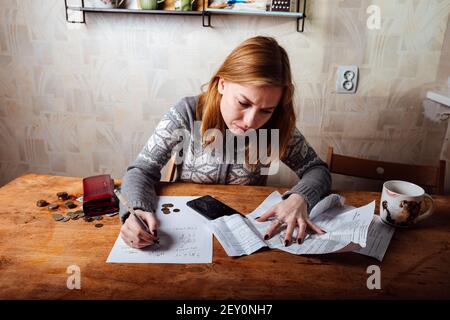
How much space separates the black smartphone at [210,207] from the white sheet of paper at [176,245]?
22 mm

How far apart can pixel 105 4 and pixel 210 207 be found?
118 centimetres

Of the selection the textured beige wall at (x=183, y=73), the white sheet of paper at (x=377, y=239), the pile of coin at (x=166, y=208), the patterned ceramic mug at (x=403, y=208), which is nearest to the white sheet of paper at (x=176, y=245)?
the pile of coin at (x=166, y=208)

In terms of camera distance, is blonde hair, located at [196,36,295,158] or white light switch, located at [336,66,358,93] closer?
blonde hair, located at [196,36,295,158]

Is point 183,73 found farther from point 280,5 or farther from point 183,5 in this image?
point 280,5

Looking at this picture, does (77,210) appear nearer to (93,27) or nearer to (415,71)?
(93,27)

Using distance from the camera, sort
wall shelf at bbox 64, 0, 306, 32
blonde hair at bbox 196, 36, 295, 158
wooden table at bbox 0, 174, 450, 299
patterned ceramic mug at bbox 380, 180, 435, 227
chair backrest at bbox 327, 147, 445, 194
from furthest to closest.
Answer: wall shelf at bbox 64, 0, 306, 32, chair backrest at bbox 327, 147, 445, 194, blonde hair at bbox 196, 36, 295, 158, patterned ceramic mug at bbox 380, 180, 435, 227, wooden table at bbox 0, 174, 450, 299

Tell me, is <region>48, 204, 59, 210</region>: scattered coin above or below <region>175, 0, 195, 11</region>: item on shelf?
below

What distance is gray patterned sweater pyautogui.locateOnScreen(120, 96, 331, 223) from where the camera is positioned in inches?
43.7

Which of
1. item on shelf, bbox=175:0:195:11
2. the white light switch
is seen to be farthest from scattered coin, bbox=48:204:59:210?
the white light switch

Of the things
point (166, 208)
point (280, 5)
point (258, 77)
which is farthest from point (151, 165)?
point (280, 5)

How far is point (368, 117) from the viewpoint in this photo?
1.87 meters

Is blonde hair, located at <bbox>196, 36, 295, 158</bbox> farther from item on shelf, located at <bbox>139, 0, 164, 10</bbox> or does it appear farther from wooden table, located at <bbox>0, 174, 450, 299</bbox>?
item on shelf, located at <bbox>139, 0, 164, 10</bbox>

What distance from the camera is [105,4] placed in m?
1.69

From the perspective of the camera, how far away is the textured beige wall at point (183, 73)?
1.74 meters
